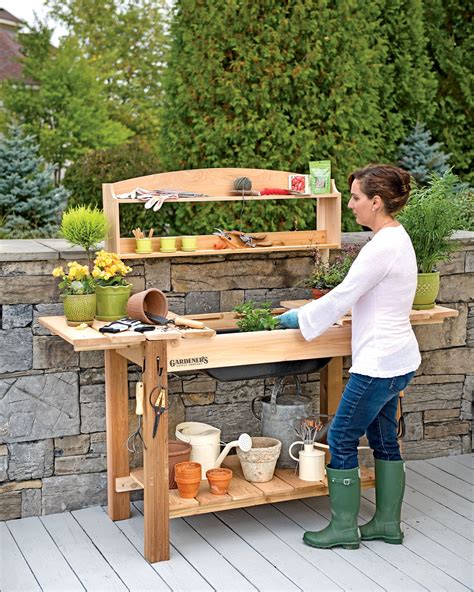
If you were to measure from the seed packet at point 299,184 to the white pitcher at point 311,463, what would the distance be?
1.18 meters

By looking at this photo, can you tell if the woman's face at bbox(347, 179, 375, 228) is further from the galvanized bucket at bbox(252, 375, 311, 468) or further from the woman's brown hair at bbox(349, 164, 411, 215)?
the galvanized bucket at bbox(252, 375, 311, 468)

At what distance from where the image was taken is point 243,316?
4105mm

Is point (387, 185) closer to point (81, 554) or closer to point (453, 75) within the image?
point (81, 554)

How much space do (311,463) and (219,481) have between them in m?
0.42

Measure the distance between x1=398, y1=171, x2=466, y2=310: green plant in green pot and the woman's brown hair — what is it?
1.82 ft

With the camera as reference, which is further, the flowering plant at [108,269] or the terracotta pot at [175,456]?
the terracotta pot at [175,456]

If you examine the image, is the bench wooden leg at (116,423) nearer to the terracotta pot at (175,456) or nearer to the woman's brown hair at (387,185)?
the terracotta pot at (175,456)

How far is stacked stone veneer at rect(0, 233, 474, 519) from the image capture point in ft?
12.9

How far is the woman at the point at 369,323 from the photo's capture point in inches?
136

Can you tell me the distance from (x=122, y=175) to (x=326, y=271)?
433cm

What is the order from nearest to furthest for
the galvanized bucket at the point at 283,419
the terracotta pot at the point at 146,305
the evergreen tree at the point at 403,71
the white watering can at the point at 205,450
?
the terracotta pot at the point at 146,305
the white watering can at the point at 205,450
the galvanized bucket at the point at 283,419
the evergreen tree at the point at 403,71

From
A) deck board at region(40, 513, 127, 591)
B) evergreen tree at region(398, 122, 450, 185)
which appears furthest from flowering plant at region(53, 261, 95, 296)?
evergreen tree at region(398, 122, 450, 185)

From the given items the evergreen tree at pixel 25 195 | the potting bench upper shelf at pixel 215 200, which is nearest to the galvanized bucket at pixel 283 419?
the potting bench upper shelf at pixel 215 200

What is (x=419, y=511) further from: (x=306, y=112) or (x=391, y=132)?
(x=391, y=132)
